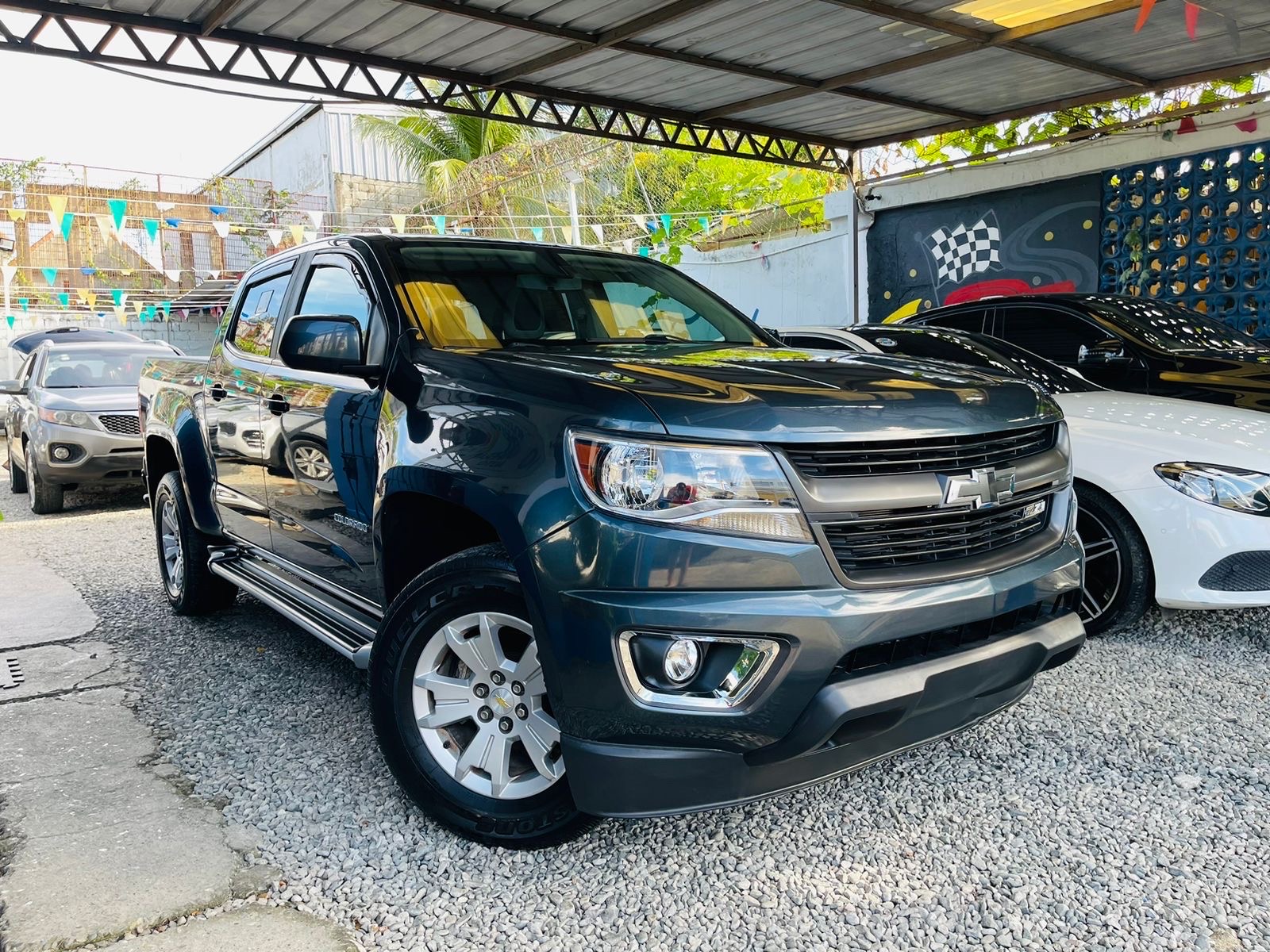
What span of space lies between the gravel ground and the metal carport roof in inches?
198

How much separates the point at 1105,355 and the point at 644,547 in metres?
5.12

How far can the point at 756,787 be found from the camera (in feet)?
7.66

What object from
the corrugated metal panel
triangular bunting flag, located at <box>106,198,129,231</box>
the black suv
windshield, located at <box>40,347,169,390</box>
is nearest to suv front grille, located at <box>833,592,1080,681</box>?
the black suv

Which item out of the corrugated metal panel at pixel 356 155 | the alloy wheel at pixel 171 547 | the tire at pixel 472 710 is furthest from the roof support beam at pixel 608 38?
the corrugated metal panel at pixel 356 155

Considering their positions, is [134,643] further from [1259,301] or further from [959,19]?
[1259,301]

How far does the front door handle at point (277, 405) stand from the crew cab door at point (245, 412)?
2.2 inches

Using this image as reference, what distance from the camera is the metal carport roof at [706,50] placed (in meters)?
6.84

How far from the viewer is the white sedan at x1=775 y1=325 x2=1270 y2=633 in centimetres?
406

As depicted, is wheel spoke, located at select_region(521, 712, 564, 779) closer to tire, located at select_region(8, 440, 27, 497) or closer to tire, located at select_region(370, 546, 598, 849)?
tire, located at select_region(370, 546, 598, 849)

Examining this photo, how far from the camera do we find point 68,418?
886 centimetres

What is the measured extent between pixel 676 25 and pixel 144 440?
4.73 m

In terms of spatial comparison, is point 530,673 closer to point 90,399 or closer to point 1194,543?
point 1194,543

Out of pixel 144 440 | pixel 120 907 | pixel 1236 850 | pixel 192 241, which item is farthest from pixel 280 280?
pixel 192 241

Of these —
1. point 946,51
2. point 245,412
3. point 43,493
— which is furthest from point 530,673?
point 43,493
